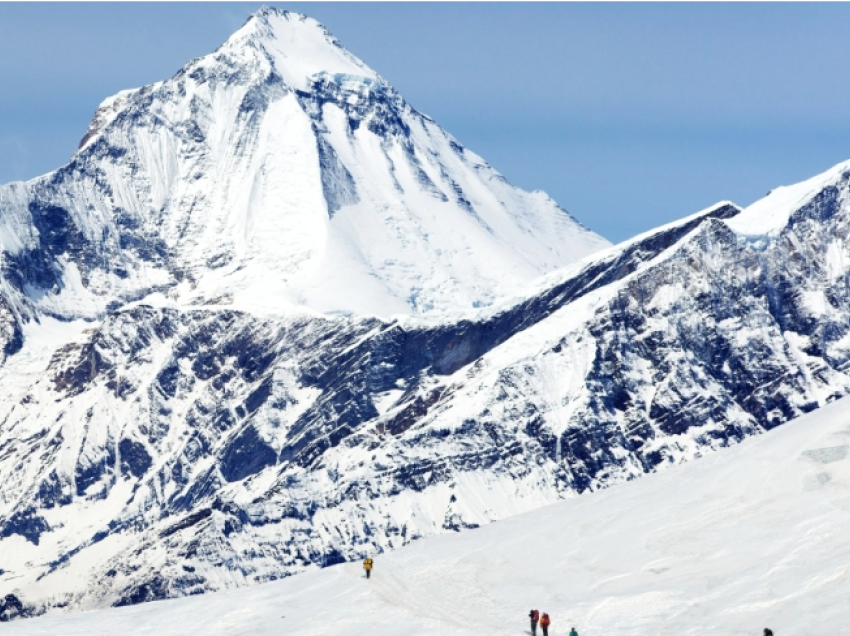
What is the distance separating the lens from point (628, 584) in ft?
589

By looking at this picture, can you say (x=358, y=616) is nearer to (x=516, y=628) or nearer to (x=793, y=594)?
(x=516, y=628)

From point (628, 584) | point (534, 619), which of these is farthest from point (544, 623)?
point (628, 584)

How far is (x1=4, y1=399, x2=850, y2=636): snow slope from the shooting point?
166750 mm

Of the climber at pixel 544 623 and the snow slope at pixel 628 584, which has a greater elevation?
the snow slope at pixel 628 584

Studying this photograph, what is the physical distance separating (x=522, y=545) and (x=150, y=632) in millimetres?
37020

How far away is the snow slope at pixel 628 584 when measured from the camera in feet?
547

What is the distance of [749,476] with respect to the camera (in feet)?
652

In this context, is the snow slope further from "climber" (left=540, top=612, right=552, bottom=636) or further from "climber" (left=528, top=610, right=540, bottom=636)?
"climber" (left=540, top=612, right=552, bottom=636)

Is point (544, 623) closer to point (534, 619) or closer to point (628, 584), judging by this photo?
point (534, 619)

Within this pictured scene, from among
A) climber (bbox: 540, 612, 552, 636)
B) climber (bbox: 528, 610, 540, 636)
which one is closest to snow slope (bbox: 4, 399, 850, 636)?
climber (bbox: 528, 610, 540, 636)

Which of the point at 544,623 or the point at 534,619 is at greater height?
the point at 534,619

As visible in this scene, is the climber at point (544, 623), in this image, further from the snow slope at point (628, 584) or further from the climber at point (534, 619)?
the snow slope at point (628, 584)

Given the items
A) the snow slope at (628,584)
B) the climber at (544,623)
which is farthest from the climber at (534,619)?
the snow slope at (628,584)

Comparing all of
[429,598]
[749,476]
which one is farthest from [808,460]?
[429,598]
